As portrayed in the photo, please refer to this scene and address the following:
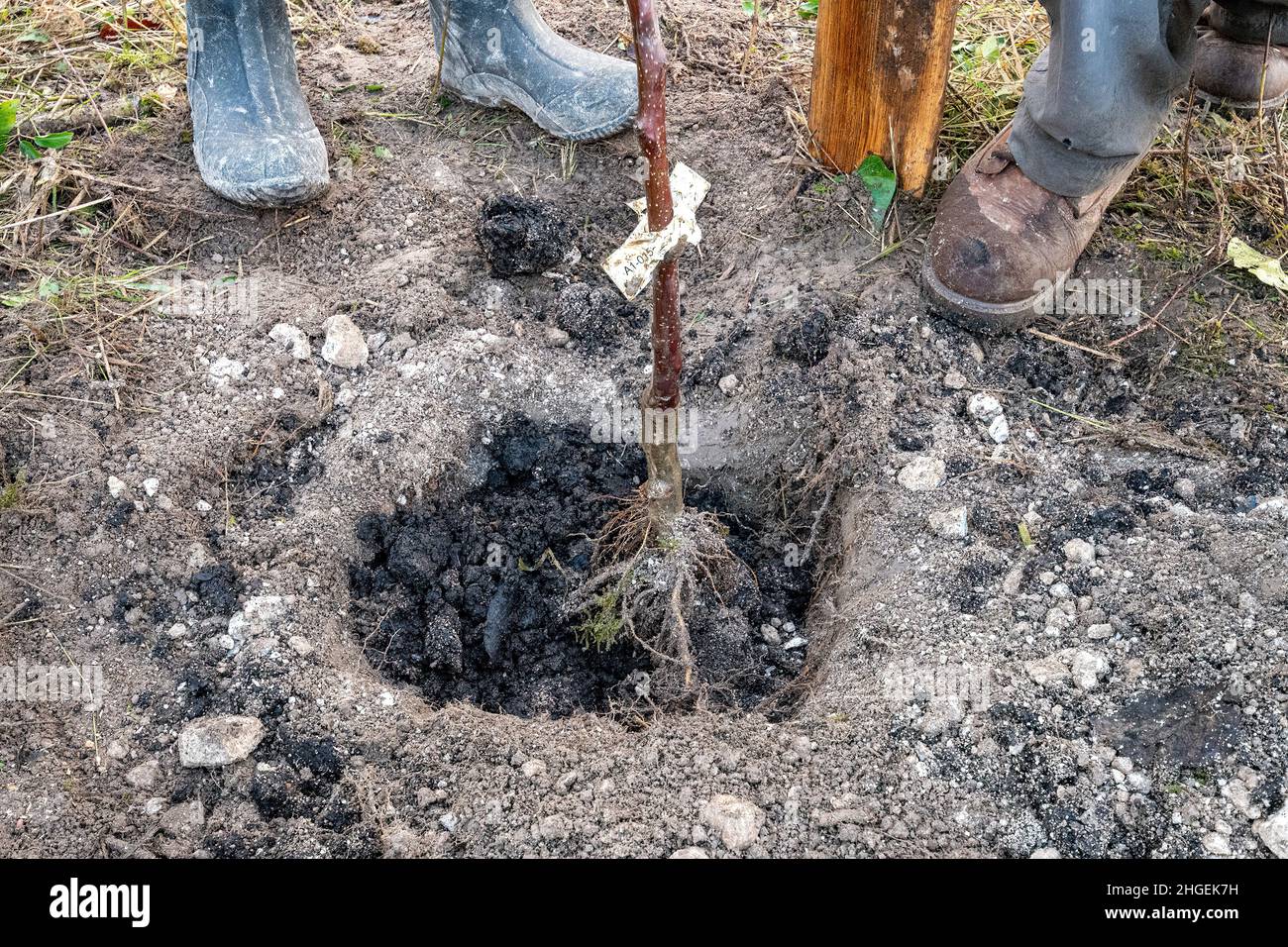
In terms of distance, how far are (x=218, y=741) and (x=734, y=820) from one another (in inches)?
34.5

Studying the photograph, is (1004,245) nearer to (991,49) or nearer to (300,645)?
(991,49)

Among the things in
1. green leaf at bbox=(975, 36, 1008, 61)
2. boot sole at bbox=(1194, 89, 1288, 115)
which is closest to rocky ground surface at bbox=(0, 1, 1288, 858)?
green leaf at bbox=(975, 36, 1008, 61)

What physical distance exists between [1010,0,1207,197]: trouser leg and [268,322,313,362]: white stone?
1.73 m

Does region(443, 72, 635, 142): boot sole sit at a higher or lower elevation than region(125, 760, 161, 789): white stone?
higher

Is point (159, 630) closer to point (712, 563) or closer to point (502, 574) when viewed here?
point (502, 574)

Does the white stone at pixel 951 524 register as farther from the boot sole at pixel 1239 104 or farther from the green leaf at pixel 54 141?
the green leaf at pixel 54 141

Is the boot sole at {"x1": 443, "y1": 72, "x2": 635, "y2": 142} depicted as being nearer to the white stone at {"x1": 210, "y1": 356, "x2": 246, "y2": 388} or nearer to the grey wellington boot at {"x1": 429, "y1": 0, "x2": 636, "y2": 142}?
the grey wellington boot at {"x1": 429, "y1": 0, "x2": 636, "y2": 142}

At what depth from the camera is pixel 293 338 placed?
7.70 feet

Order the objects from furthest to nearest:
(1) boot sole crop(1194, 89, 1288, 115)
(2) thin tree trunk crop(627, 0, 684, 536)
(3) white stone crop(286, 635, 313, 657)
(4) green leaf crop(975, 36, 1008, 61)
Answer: (4) green leaf crop(975, 36, 1008, 61) < (1) boot sole crop(1194, 89, 1288, 115) < (3) white stone crop(286, 635, 313, 657) < (2) thin tree trunk crop(627, 0, 684, 536)

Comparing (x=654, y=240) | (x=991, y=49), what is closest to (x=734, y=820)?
(x=654, y=240)

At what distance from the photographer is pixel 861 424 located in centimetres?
214

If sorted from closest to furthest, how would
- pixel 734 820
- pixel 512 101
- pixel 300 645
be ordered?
pixel 734 820
pixel 300 645
pixel 512 101

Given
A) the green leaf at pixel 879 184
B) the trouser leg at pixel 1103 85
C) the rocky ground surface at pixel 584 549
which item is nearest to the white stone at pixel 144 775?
the rocky ground surface at pixel 584 549

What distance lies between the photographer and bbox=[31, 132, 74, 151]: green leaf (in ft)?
8.95
